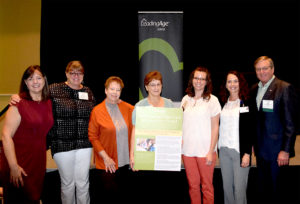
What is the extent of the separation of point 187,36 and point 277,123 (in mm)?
3060

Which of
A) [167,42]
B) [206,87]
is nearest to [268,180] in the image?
[206,87]

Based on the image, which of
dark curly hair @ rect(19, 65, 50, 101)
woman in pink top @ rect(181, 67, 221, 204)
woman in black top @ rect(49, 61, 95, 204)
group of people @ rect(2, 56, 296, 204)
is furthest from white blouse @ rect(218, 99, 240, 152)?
dark curly hair @ rect(19, 65, 50, 101)

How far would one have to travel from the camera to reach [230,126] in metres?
2.16

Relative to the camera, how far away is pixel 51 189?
9.67ft

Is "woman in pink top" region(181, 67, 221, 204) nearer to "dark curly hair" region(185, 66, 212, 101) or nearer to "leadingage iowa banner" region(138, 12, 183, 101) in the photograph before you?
"dark curly hair" region(185, 66, 212, 101)

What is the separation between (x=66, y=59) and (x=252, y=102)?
4007 millimetres

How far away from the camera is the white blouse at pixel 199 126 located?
206 centimetres

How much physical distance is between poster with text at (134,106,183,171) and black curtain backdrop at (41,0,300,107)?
2.80 metres

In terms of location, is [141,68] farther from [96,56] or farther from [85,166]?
[85,166]

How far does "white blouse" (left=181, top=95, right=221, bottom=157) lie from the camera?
2.06 meters

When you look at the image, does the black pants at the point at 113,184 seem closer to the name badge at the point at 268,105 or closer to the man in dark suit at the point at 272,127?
the man in dark suit at the point at 272,127

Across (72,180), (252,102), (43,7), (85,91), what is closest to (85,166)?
(72,180)

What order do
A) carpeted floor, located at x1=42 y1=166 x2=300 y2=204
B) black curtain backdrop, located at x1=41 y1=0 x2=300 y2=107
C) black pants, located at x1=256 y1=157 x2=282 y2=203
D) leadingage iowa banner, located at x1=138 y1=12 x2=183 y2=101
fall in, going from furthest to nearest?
black curtain backdrop, located at x1=41 y1=0 x2=300 y2=107
leadingage iowa banner, located at x1=138 y1=12 x2=183 y2=101
carpeted floor, located at x1=42 y1=166 x2=300 y2=204
black pants, located at x1=256 y1=157 x2=282 y2=203

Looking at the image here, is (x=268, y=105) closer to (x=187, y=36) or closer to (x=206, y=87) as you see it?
(x=206, y=87)
